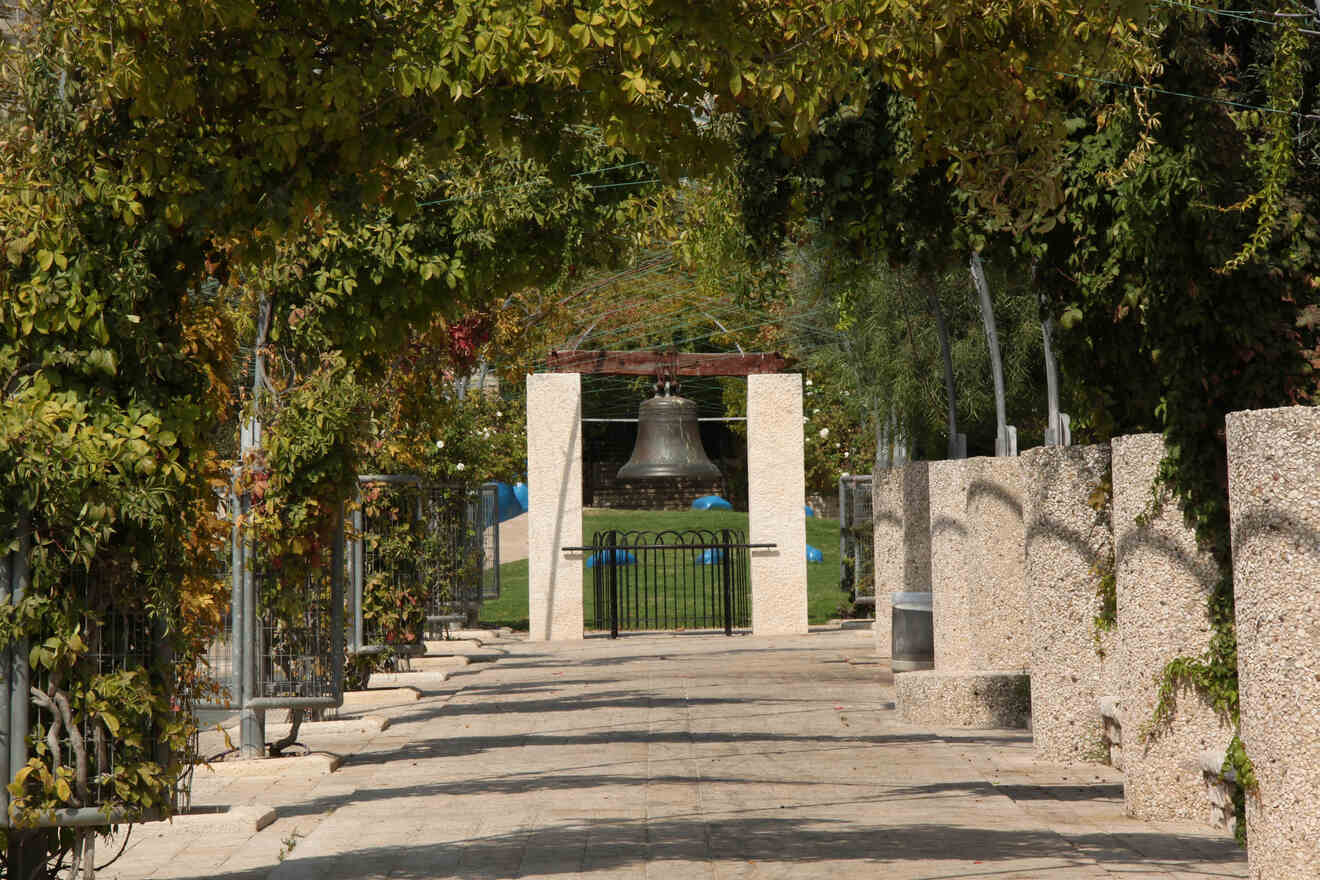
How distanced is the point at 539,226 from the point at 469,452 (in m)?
9.61

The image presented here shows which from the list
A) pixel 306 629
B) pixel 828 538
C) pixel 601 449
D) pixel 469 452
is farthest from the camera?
pixel 601 449

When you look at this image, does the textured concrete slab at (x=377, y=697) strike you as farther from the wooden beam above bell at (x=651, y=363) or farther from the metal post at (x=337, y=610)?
the wooden beam above bell at (x=651, y=363)

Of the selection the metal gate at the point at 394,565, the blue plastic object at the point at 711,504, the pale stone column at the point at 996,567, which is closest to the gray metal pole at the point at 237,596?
the metal gate at the point at 394,565

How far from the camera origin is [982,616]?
10.9 metres

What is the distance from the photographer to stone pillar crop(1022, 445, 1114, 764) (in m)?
8.36

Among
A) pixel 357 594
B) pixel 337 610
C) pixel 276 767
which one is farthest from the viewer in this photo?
pixel 357 594

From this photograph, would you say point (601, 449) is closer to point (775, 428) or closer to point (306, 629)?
point (775, 428)

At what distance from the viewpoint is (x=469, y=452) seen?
725 inches

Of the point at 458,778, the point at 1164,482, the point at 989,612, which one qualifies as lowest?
the point at 458,778

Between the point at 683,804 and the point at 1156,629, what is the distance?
8.02 ft

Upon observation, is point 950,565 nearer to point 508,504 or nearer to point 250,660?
point 250,660

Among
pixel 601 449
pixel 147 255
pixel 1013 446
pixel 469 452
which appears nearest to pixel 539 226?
pixel 147 255

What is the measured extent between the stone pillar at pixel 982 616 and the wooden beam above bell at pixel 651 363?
24.9 feet

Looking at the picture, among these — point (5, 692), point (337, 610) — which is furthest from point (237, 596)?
point (5, 692)
